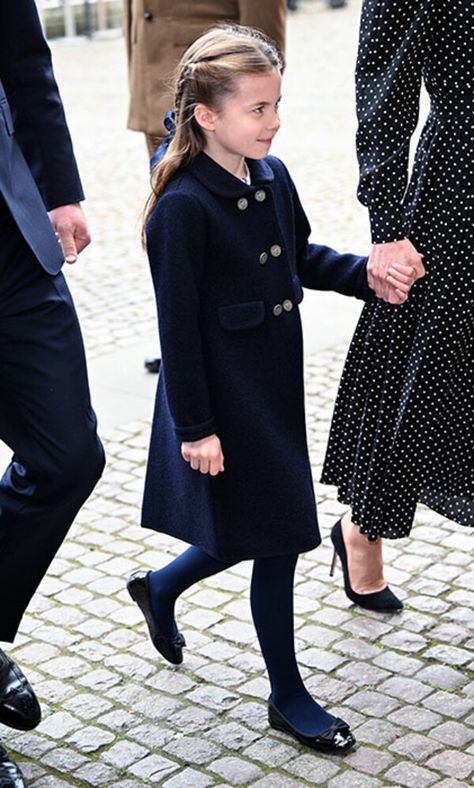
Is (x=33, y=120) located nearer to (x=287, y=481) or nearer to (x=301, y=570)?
(x=287, y=481)

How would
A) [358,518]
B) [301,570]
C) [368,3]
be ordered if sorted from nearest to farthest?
[368,3], [358,518], [301,570]

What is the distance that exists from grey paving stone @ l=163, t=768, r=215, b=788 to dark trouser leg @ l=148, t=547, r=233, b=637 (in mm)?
471

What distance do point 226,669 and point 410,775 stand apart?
648 millimetres

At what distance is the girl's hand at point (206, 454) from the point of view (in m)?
3.08

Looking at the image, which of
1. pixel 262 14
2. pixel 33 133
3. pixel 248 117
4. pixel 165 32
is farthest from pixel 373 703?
pixel 165 32

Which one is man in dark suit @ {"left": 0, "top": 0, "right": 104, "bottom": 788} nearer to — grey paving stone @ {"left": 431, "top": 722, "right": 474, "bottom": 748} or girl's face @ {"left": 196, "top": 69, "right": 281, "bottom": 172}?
girl's face @ {"left": 196, "top": 69, "right": 281, "bottom": 172}

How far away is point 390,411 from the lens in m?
3.64

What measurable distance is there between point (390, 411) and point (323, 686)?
2.20 feet

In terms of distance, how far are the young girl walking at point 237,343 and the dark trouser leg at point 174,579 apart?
0.19m

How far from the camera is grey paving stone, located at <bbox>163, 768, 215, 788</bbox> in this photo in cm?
312

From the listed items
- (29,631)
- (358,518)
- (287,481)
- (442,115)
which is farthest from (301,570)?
(442,115)

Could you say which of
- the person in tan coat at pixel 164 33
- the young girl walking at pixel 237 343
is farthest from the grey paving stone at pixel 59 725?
the person in tan coat at pixel 164 33

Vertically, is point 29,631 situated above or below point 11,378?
below

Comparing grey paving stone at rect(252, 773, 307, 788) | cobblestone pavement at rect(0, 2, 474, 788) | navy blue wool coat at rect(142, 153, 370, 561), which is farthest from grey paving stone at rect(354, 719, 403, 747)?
navy blue wool coat at rect(142, 153, 370, 561)
